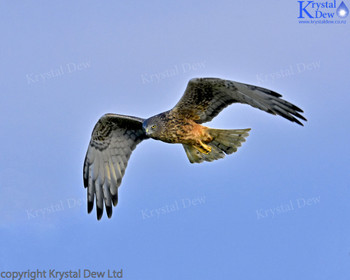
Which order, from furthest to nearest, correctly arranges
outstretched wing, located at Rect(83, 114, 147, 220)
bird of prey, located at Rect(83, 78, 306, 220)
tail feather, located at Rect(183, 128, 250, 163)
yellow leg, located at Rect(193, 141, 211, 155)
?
outstretched wing, located at Rect(83, 114, 147, 220)
tail feather, located at Rect(183, 128, 250, 163)
yellow leg, located at Rect(193, 141, 211, 155)
bird of prey, located at Rect(83, 78, 306, 220)

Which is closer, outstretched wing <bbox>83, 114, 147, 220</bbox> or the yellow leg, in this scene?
the yellow leg

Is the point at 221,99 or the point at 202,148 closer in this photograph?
the point at 221,99

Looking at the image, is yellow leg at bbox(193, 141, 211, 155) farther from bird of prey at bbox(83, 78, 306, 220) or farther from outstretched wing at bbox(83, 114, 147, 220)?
outstretched wing at bbox(83, 114, 147, 220)

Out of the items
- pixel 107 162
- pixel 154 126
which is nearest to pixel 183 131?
pixel 154 126

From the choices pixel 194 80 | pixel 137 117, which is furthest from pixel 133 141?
pixel 194 80

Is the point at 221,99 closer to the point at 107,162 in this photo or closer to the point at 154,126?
the point at 154,126

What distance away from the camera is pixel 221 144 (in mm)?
10961

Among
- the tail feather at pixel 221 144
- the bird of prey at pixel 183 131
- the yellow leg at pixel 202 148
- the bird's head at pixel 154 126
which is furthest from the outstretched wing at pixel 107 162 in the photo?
the yellow leg at pixel 202 148

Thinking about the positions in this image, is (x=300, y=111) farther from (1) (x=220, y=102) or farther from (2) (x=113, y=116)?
(2) (x=113, y=116)

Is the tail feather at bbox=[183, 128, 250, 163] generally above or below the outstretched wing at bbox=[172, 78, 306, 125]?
below

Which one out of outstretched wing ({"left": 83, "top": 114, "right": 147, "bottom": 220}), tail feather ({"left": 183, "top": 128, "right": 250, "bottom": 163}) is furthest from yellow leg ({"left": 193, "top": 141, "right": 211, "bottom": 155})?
outstretched wing ({"left": 83, "top": 114, "right": 147, "bottom": 220})

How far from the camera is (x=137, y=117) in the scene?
448 inches

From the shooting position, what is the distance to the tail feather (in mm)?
10805

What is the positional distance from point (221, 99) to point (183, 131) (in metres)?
0.83
